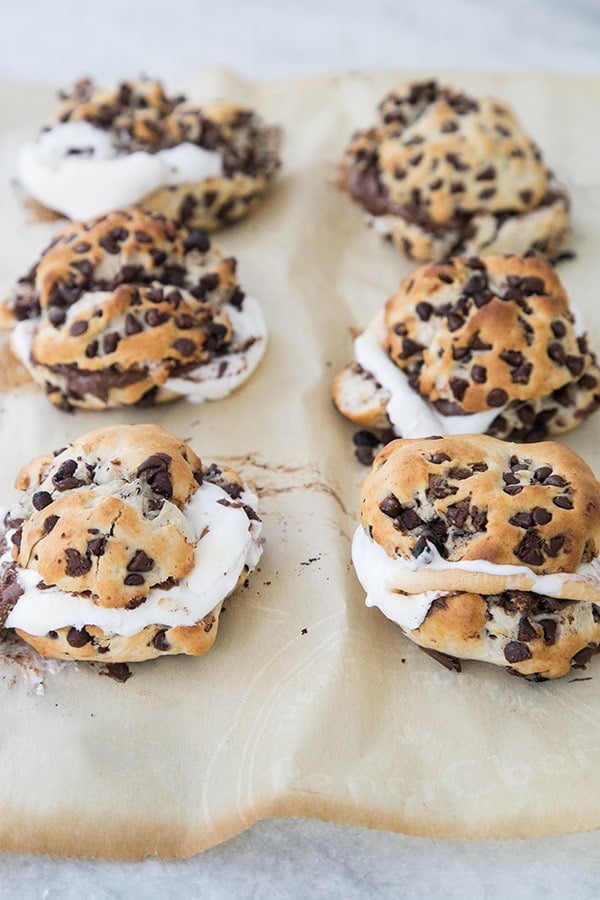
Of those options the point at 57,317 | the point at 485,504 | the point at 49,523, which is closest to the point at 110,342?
the point at 57,317

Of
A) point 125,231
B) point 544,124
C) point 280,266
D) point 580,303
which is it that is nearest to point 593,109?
point 544,124

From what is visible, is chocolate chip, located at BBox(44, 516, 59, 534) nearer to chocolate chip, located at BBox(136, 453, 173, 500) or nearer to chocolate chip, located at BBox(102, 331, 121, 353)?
chocolate chip, located at BBox(136, 453, 173, 500)

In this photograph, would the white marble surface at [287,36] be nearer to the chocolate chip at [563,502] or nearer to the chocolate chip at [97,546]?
the chocolate chip at [563,502]

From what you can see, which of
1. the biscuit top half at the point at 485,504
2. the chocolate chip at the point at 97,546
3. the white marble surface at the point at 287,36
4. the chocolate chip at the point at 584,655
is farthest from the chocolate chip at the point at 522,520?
A: the white marble surface at the point at 287,36

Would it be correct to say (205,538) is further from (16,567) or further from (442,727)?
(442,727)

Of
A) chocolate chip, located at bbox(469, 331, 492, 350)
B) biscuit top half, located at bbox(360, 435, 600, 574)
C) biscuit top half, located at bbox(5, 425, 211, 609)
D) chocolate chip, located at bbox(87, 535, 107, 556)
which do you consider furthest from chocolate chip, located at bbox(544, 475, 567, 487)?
chocolate chip, located at bbox(87, 535, 107, 556)

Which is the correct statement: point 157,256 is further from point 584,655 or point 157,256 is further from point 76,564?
point 584,655
